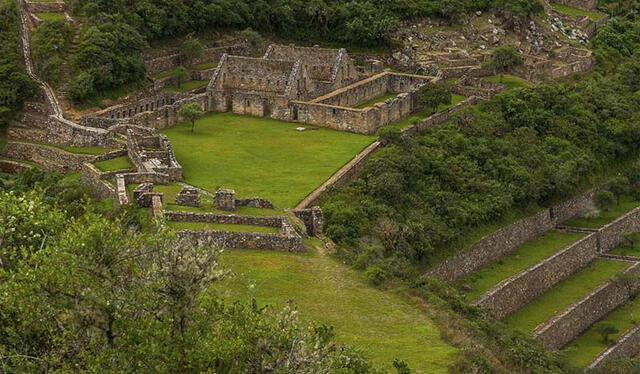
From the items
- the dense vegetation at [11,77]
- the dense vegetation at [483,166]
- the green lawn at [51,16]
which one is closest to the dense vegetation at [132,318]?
the dense vegetation at [483,166]

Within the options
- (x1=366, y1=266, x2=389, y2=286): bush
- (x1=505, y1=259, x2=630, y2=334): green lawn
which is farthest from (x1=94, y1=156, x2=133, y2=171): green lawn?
(x1=505, y1=259, x2=630, y2=334): green lawn

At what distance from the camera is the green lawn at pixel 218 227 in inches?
2095

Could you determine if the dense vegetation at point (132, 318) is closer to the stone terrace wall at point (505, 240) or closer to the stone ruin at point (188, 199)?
the stone ruin at point (188, 199)

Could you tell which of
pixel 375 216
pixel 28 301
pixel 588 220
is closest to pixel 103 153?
pixel 375 216

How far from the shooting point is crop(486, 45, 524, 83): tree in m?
106

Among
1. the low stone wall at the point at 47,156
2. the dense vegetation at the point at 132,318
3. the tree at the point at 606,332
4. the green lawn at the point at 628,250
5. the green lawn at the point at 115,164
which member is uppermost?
the dense vegetation at the point at 132,318

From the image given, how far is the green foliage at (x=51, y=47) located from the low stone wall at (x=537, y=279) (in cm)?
3573

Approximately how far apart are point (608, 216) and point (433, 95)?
15950mm

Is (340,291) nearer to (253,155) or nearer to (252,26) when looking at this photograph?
(253,155)

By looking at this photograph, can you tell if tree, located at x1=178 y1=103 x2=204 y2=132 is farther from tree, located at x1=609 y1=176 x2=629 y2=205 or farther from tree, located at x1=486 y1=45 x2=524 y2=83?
tree, located at x1=609 y1=176 x2=629 y2=205

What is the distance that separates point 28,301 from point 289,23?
8128 cm

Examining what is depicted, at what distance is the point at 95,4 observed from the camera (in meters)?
92.0

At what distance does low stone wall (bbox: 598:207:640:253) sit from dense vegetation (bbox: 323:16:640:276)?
4.36 m

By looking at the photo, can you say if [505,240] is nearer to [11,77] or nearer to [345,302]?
[345,302]
